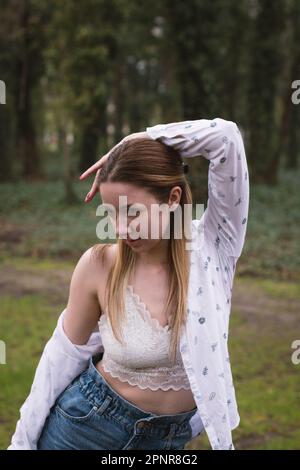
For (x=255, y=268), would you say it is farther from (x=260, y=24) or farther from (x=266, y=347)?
(x=260, y=24)

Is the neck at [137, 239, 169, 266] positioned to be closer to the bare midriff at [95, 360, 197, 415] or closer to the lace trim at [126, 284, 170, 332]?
the lace trim at [126, 284, 170, 332]

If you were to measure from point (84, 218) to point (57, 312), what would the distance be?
21.8ft

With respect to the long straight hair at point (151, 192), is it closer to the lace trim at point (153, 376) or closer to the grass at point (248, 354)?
the lace trim at point (153, 376)

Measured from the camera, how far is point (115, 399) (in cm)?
219

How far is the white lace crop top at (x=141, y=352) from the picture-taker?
84.1 inches

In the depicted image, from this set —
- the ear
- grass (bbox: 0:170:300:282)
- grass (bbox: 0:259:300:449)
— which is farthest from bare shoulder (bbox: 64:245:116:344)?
grass (bbox: 0:170:300:282)

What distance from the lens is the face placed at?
83.3 inches

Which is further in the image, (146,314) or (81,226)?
(81,226)

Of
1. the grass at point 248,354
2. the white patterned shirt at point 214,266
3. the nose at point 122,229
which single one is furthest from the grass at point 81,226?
the nose at point 122,229

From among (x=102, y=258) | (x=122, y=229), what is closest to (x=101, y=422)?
(x=102, y=258)

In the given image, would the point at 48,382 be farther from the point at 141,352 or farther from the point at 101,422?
the point at 141,352

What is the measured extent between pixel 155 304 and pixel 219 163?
0.51 metres

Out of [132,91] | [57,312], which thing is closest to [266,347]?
[57,312]

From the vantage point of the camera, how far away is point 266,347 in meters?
7.05
